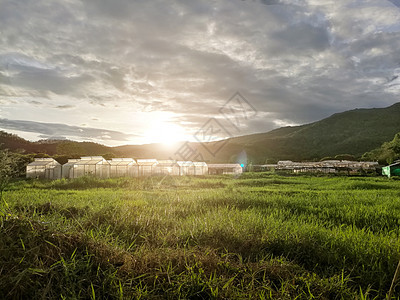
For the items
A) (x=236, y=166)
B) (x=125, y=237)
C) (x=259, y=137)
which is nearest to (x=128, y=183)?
(x=125, y=237)

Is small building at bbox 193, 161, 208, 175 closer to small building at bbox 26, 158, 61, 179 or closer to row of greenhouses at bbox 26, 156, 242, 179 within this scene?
row of greenhouses at bbox 26, 156, 242, 179

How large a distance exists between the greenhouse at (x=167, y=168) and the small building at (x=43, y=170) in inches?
Result: 368

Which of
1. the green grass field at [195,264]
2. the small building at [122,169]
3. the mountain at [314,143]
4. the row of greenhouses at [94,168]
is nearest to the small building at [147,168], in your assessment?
the row of greenhouses at [94,168]

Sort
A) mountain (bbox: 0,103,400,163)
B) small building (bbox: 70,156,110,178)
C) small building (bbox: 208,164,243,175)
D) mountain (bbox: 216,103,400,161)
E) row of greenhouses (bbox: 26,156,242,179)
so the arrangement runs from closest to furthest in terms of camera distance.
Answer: small building (bbox: 70,156,110,178), row of greenhouses (bbox: 26,156,242,179), small building (bbox: 208,164,243,175), mountain (bbox: 0,103,400,163), mountain (bbox: 216,103,400,161)

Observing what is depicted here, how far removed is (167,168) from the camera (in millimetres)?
30500

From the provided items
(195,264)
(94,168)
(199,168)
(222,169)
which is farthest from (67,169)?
(195,264)

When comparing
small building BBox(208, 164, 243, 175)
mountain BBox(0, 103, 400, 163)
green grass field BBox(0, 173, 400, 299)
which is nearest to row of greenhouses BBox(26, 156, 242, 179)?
small building BBox(208, 164, 243, 175)

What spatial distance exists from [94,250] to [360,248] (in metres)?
3.81

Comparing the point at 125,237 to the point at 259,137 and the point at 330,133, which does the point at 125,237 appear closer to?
the point at 330,133

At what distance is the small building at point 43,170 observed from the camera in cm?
2738

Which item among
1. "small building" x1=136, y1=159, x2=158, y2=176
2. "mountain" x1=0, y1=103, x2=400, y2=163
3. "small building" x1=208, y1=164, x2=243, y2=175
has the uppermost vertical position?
"mountain" x1=0, y1=103, x2=400, y2=163

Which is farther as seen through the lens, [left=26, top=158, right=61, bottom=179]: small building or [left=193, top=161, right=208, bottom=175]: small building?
[left=193, top=161, right=208, bottom=175]: small building

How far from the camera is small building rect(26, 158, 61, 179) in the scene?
27.4 meters

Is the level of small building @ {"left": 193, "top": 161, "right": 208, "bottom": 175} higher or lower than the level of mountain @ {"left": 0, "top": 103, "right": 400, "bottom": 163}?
lower
